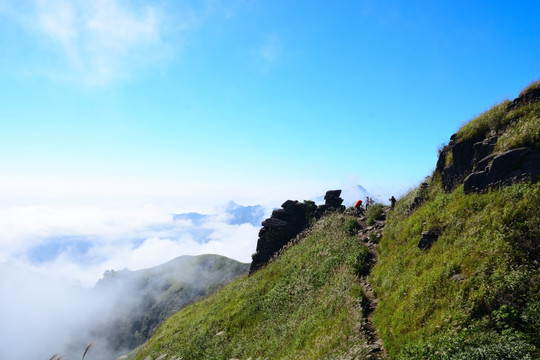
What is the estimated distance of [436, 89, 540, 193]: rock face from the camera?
1470 cm

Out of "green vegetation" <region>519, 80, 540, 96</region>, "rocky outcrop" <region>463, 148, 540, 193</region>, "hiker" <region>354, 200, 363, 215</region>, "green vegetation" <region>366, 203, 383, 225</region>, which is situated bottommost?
"rocky outcrop" <region>463, 148, 540, 193</region>

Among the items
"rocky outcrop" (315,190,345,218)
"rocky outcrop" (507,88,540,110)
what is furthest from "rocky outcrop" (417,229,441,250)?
"rocky outcrop" (315,190,345,218)

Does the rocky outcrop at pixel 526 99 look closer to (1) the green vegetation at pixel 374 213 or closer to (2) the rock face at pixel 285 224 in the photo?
(1) the green vegetation at pixel 374 213

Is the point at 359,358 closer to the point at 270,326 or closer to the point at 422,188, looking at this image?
the point at 270,326

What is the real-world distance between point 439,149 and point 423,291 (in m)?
15.1

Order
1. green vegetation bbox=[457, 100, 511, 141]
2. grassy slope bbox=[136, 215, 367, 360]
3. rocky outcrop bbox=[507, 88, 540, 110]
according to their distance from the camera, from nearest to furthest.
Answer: grassy slope bbox=[136, 215, 367, 360] < rocky outcrop bbox=[507, 88, 540, 110] < green vegetation bbox=[457, 100, 511, 141]

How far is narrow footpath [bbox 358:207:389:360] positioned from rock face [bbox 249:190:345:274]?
9.17 metres

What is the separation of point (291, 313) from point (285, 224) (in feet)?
64.6

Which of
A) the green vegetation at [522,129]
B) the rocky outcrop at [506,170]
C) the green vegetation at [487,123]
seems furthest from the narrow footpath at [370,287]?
the green vegetation at [522,129]

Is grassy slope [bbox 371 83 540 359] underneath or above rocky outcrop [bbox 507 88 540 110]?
underneath

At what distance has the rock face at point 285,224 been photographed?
38.4 metres

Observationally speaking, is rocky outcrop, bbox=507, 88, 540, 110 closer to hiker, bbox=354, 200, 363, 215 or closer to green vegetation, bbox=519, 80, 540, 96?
green vegetation, bbox=519, 80, 540, 96

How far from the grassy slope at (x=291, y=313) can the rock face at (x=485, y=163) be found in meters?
8.39

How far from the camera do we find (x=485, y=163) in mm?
17359
